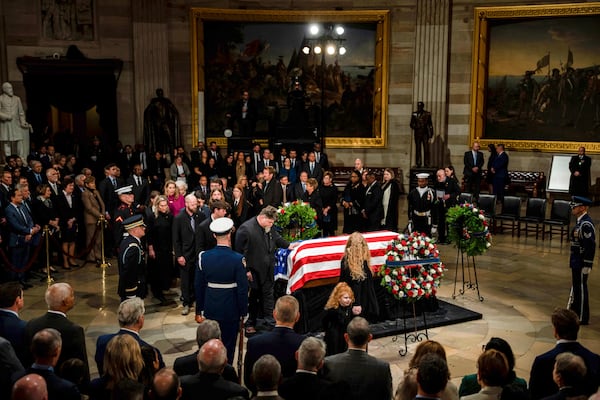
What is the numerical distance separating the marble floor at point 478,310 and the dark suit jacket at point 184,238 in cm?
90

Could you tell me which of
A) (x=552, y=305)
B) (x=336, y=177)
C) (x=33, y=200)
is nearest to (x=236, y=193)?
(x=33, y=200)

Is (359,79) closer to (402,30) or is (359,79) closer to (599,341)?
(402,30)

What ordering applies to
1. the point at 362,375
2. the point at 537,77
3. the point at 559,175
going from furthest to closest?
the point at 537,77
the point at 559,175
the point at 362,375

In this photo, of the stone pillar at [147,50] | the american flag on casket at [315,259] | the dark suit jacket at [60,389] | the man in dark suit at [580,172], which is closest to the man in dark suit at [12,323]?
the dark suit jacket at [60,389]

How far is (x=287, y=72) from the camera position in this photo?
20.1m

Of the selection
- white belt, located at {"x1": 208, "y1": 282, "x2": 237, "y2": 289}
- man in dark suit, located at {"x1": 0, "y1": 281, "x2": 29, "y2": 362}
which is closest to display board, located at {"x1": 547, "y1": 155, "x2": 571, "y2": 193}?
white belt, located at {"x1": 208, "y1": 282, "x2": 237, "y2": 289}

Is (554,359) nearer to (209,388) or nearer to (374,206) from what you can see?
(209,388)

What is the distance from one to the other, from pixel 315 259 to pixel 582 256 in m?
3.70

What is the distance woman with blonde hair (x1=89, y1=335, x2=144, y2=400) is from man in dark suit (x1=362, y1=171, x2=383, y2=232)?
28.6 ft

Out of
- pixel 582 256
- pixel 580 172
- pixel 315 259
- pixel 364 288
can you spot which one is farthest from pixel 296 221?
pixel 580 172

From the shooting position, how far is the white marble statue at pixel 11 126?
15234 millimetres

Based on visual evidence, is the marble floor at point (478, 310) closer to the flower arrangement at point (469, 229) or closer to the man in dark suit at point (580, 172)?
the flower arrangement at point (469, 229)

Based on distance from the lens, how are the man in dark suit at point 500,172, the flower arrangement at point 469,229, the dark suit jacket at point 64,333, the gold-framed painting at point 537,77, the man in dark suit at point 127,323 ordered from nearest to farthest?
the man in dark suit at point 127,323 < the dark suit jacket at point 64,333 < the flower arrangement at point 469,229 < the man in dark suit at point 500,172 < the gold-framed painting at point 537,77

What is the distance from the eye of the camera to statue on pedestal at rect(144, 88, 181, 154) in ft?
62.2
